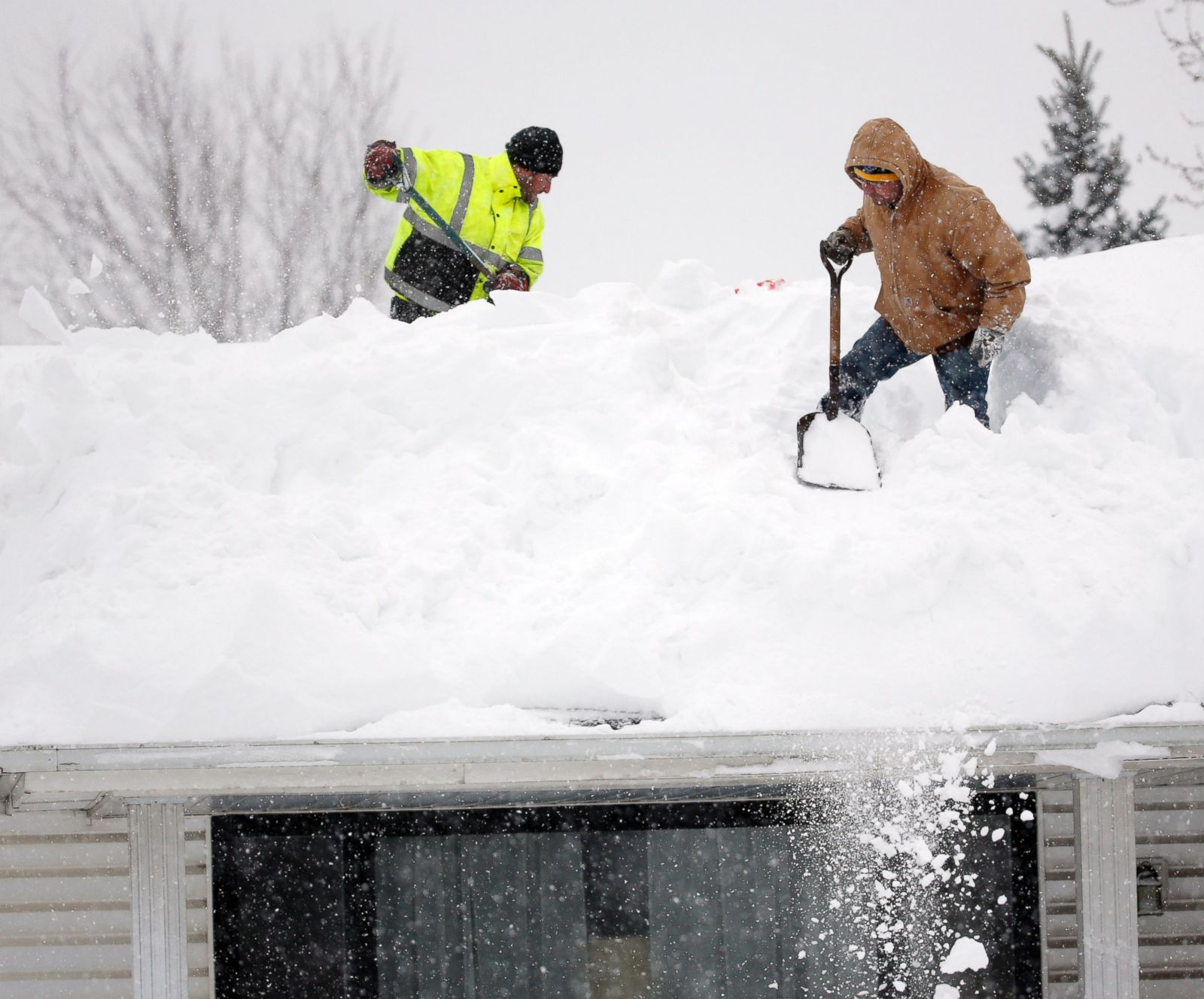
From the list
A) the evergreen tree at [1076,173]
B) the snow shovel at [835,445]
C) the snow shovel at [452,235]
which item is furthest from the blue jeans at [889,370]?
the evergreen tree at [1076,173]

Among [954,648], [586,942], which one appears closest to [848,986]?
[586,942]

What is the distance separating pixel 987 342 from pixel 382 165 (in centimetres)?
318

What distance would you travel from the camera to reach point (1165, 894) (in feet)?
16.6

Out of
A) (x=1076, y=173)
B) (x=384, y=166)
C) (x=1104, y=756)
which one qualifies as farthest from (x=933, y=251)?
(x=1076, y=173)

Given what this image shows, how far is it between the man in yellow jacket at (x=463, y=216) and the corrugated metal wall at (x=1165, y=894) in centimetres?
390

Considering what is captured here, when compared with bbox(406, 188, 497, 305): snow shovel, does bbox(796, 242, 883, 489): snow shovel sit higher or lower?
lower

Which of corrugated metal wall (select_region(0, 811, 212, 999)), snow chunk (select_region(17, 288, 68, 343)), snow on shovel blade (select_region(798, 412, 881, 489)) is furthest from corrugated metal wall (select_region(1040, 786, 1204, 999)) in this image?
snow chunk (select_region(17, 288, 68, 343))

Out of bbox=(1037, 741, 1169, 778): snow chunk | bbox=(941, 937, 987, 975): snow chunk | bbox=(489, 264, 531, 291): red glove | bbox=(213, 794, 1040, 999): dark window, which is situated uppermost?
bbox=(489, 264, 531, 291): red glove

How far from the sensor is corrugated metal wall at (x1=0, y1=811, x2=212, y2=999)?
4855 mm

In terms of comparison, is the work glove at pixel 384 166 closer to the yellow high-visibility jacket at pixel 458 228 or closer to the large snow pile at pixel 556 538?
the yellow high-visibility jacket at pixel 458 228

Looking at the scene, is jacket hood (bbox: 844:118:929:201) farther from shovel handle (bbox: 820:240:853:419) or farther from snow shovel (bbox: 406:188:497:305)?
snow shovel (bbox: 406:188:497:305)

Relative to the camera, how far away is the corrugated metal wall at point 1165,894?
4.91m

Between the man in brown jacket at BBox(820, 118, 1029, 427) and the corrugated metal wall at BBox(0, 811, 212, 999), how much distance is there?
12.9 feet

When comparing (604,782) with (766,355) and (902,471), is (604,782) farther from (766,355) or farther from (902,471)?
(766,355)
